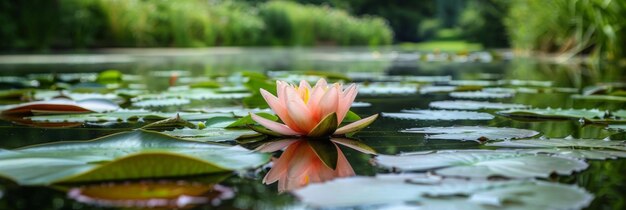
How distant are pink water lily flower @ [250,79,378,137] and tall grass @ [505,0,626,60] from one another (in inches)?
117

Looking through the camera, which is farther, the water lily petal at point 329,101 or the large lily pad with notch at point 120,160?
the water lily petal at point 329,101

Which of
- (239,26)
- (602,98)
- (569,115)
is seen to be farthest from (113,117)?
(239,26)

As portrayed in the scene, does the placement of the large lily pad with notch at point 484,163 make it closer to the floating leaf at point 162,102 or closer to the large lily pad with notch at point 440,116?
the large lily pad with notch at point 440,116

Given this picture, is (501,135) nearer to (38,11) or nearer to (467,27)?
(38,11)

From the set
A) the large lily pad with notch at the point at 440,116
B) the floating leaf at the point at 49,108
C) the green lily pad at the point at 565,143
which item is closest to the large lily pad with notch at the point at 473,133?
the green lily pad at the point at 565,143

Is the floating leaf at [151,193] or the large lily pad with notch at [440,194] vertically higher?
the floating leaf at [151,193]

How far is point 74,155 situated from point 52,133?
353mm

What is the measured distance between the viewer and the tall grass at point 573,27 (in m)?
3.60

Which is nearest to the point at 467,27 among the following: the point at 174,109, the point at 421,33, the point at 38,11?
the point at 421,33

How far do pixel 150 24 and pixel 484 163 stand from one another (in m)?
8.64

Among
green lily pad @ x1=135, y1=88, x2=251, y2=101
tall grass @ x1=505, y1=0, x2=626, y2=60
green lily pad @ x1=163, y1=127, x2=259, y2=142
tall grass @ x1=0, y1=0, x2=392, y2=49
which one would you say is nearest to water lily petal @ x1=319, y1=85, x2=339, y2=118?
green lily pad @ x1=163, y1=127, x2=259, y2=142

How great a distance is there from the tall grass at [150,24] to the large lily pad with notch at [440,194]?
6.93 m

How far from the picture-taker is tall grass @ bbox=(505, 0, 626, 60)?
142 inches

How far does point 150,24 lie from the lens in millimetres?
8898
